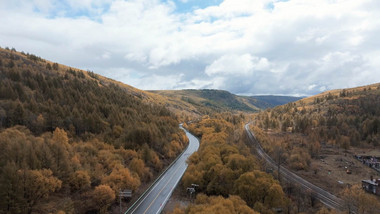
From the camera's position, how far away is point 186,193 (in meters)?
64.6

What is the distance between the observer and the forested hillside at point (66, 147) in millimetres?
45656

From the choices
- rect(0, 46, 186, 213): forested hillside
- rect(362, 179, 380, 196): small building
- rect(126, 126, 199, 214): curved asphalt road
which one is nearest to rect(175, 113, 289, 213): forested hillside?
rect(126, 126, 199, 214): curved asphalt road

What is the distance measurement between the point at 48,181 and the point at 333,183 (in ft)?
307

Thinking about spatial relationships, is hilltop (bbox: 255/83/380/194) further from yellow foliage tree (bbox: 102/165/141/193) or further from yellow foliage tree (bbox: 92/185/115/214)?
yellow foliage tree (bbox: 92/185/115/214)

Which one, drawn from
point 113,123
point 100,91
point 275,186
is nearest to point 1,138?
point 113,123

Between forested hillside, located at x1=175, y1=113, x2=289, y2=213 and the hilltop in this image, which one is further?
the hilltop

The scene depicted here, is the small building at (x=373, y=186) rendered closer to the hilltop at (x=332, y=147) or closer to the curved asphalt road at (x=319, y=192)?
the hilltop at (x=332, y=147)

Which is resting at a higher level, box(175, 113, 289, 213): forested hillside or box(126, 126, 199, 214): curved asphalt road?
box(175, 113, 289, 213): forested hillside

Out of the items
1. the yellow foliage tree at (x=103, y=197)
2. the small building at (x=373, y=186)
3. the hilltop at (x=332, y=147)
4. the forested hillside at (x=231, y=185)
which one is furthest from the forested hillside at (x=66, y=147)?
the small building at (x=373, y=186)

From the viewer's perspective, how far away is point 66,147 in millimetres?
Answer: 71875

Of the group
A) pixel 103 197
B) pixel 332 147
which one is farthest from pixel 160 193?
pixel 332 147

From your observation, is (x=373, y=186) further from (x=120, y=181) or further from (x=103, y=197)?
(x=103, y=197)

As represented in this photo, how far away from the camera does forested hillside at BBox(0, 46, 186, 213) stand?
150ft

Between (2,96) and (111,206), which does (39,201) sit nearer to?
(111,206)
